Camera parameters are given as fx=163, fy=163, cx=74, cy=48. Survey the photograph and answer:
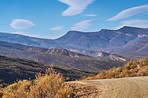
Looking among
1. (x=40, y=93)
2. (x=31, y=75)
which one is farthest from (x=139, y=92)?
(x=31, y=75)

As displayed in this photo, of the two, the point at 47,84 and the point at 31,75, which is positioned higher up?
the point at 47,84

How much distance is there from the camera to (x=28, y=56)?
367ft

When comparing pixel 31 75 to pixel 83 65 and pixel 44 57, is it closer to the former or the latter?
pixel 83 65

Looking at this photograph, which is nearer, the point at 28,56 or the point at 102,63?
the point at 102,63

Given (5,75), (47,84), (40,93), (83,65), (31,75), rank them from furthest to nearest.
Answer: (83,65) < (31,75) < (5,75) < (47,84) < (40,93)

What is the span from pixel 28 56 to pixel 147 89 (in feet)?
366

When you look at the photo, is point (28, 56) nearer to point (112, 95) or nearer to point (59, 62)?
point (59, 62)

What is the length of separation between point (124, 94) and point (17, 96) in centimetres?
409

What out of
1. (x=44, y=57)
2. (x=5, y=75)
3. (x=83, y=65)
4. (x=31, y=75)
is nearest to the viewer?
(x=5, y=75)

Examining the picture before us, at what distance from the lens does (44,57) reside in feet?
350

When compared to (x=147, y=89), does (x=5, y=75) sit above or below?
below

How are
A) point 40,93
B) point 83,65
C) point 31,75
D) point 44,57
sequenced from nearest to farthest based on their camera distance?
point 40,93, point 31,75, point 83,65, point 44,57

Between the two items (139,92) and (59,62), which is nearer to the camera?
(139,92)

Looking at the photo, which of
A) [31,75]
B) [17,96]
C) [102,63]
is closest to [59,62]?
[102,63]
